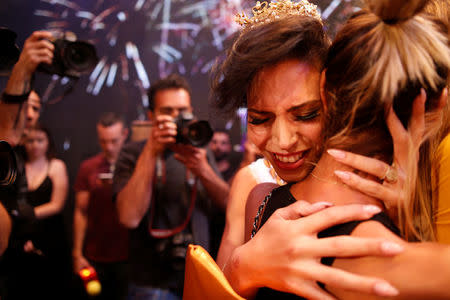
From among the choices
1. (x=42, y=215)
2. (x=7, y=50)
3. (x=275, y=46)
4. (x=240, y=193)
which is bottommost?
(x=42, y=215)

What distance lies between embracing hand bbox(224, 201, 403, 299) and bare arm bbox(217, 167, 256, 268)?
0.40 metres

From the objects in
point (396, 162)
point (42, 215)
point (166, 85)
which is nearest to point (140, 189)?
point (166, 85)

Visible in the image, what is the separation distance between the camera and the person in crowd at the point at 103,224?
3.16 metres

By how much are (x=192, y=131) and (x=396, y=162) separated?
1.59m

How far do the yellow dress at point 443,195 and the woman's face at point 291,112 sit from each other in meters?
0.32

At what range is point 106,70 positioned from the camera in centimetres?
494

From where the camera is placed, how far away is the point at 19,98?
1.76m

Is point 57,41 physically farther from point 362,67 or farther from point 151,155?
point 362,67

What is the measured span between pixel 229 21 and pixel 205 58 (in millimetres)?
609

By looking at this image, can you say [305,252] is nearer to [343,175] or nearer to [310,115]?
[343,175]

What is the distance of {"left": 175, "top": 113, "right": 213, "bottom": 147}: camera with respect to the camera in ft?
7.76

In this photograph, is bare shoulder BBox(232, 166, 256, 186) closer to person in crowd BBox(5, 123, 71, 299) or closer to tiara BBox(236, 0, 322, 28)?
tiara BBox(236, 0, 322, 28)

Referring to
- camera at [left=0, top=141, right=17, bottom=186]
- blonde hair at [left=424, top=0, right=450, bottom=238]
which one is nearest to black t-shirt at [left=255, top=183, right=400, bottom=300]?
blonde hair at [left=424, top=0, right=450, bottom=238]

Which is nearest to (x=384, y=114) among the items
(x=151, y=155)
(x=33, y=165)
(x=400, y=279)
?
(x=400, y=279)
